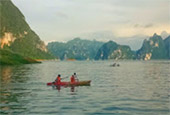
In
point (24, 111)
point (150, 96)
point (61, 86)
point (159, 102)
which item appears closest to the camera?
point (24, 111)

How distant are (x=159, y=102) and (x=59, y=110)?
13359mm

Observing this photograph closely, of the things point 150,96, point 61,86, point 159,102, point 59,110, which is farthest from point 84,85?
point 59,110

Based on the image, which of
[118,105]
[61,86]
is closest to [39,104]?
[118,105]

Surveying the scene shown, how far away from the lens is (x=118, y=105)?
33188 mm

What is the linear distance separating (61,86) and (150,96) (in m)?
19.4

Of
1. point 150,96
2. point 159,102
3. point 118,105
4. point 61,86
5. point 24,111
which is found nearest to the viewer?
point 24,111

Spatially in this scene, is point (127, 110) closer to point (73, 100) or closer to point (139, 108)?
point (139, 108)

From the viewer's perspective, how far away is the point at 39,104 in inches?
1336

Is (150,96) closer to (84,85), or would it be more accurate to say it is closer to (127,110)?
(127,110)

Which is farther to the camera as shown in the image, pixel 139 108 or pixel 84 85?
pixel 84 85

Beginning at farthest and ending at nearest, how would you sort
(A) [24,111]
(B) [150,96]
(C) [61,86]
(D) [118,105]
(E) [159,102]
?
(C) [61,86] < (B) [150,96] < (E) [159,102] < (D) [118,105] < (A) [24,111]

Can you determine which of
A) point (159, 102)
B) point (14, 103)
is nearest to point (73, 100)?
point (14, 103)

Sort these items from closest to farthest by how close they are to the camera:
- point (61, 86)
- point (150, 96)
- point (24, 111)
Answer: point (24, 111) < point (150, 96) < point (61, 86)

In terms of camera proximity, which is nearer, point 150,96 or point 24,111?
point 24,111
